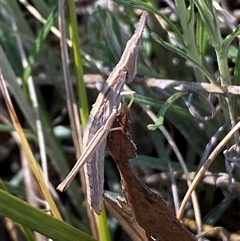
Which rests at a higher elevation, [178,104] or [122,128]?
[122,128]

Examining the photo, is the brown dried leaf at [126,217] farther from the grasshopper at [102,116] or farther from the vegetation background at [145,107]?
the grasshopper at [102,116]

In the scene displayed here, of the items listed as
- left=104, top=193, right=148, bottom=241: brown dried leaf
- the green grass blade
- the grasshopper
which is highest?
the grasshopper

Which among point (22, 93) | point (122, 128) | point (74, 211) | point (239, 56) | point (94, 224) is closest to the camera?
point (122, 128)

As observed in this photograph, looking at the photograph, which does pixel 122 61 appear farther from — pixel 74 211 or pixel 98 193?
pixel 74 211

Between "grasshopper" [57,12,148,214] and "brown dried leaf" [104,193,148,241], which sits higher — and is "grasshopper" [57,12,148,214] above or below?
above

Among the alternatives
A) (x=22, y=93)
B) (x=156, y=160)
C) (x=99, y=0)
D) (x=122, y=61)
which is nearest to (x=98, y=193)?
(x=122, y=61)

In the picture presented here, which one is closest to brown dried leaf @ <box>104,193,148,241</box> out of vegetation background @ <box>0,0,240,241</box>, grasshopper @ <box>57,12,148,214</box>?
vegetation background @ <box>0,0,240,241</box>

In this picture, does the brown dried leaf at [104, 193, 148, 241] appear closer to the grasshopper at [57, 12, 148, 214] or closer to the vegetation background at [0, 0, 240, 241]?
the vegetation background at [0, 0, 240, 241]
